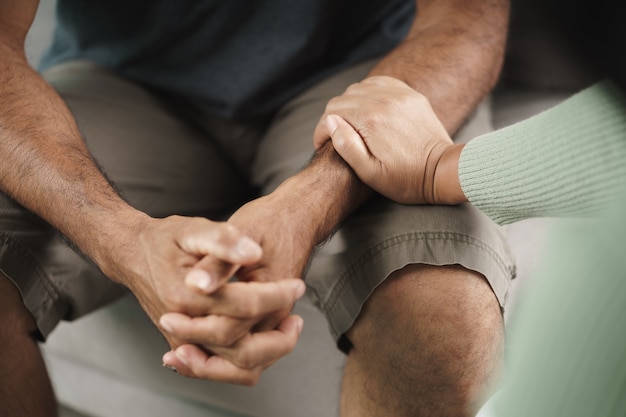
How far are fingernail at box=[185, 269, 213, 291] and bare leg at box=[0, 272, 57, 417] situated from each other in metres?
0.33

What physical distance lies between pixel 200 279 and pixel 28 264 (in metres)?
0.35

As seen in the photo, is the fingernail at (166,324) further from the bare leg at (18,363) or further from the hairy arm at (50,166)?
the bare leg at (18,363)

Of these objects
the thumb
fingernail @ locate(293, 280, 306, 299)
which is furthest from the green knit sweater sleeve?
fingernail @ locate(293, 280, 306, 299)

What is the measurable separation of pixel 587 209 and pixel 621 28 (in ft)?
0.58

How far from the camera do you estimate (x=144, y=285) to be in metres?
0.63

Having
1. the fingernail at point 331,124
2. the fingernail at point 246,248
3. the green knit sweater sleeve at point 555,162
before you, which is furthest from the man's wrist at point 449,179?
the fingernail at point 246,248

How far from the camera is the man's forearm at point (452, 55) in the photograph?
2.89 ft

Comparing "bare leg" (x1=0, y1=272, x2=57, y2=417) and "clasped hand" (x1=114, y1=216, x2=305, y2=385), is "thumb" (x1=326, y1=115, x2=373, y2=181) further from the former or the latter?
"bare leg" (x1=0, y1=272, x2=57, y2=417)

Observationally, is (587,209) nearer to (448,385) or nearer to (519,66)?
(448,385)

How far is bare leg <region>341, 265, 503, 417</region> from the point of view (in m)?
0.66

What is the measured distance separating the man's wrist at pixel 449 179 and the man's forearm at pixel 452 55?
6.9 inches

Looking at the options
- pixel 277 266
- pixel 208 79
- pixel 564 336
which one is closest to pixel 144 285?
pixel 277 266

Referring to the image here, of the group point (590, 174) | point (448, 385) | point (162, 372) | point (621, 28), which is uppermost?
point (621, 28)

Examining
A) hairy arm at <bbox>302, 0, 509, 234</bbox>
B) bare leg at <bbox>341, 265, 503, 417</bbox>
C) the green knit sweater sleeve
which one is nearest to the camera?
the green knit sweater sleeve
